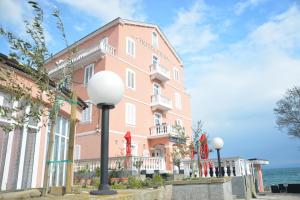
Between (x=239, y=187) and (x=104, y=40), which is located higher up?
(x=104, y=40)

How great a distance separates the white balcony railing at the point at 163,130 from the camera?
21.5 m

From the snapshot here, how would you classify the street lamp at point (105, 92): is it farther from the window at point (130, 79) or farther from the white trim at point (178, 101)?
the white trim at point (178, 101)

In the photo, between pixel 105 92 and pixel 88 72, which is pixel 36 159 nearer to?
pixel 105 92

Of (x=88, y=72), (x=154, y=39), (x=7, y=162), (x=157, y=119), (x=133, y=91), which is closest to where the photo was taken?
(x=7, y=162)

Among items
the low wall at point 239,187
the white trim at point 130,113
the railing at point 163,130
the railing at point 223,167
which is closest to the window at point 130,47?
the white trim at point 130,113

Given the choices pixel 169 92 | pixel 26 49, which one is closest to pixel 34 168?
pixel 26 49

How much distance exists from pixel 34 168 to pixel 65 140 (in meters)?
1.18

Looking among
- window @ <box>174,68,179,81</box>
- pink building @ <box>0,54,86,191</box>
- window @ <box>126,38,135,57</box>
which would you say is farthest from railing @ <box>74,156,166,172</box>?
window @ <box>174,68,179,81</box>

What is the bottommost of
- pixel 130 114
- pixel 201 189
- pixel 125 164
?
pixel 201 189

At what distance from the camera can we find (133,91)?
21750 millimetres

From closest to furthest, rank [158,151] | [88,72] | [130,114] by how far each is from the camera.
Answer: [88,72] → [130,114] → [158,151]

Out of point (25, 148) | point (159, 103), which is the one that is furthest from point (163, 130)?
point (25, 148)

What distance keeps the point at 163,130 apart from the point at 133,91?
14.0 feet

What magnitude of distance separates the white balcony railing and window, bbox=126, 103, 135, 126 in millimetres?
2462
